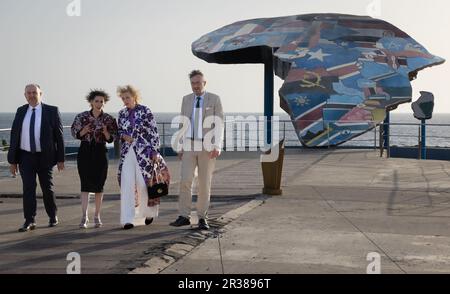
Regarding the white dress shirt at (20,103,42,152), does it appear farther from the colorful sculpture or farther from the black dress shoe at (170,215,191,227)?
the colorful sculpture

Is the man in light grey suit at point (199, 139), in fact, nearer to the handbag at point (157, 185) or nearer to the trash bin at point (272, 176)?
the handbag at point (157, 185)

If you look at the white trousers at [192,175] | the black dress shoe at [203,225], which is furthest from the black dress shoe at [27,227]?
the black dress shoe at [203,225]

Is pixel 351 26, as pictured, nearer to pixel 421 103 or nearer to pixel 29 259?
pixel 421 103

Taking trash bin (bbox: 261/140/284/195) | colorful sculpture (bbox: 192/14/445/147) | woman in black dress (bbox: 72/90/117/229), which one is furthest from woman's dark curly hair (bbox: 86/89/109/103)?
colorful sculpture (bbox: 192/14/445/147)

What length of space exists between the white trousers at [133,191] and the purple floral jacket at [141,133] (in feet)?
0.19

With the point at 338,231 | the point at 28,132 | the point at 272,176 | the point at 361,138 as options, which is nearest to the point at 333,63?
the point at 272,176

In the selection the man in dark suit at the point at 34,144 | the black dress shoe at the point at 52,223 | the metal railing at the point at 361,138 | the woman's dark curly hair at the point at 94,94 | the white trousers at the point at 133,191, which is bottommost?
the metal railing at the point at 361,138

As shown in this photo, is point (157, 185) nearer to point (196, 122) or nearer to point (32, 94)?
point (196, 122)

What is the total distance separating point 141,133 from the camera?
23.2 feet

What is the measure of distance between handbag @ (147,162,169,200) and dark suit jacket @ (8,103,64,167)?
3.52ft

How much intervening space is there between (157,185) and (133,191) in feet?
0.90

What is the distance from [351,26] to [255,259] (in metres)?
23.1

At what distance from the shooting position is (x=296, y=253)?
551cm

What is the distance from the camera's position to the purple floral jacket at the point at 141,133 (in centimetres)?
706
